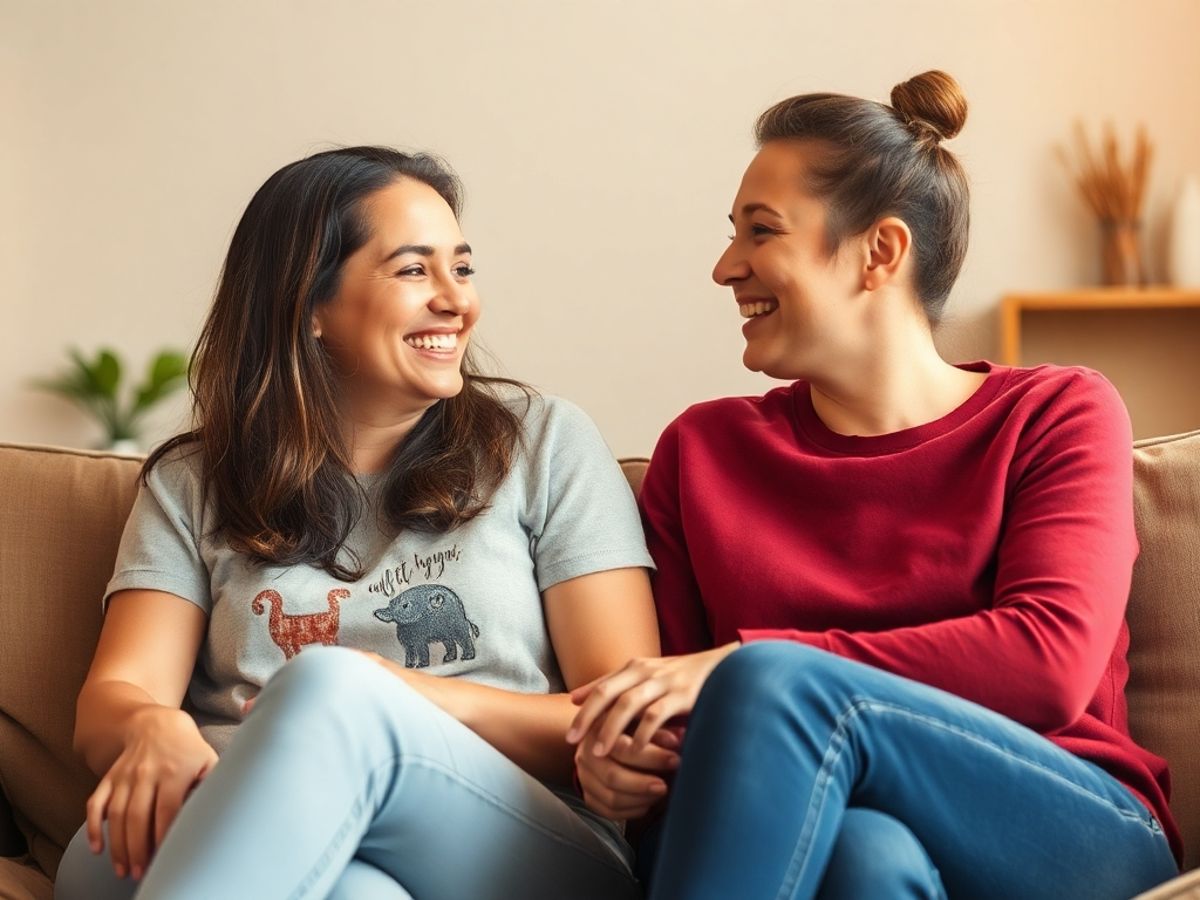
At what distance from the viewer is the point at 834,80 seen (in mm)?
3508

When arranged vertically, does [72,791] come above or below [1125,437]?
below

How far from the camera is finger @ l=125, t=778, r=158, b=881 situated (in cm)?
127

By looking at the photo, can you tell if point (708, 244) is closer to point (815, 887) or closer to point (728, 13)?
point (728, 13)

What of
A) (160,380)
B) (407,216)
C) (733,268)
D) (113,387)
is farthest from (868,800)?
(113,387)

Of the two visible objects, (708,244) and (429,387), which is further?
(708,244)

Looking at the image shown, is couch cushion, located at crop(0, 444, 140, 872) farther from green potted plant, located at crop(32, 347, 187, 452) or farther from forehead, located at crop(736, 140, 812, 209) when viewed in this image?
green potted plant, located at crop(32, 347, 187, 452)

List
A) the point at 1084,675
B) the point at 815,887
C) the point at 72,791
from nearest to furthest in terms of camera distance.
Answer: the point at 815,887 < the point at 1084,675 < the point at 72,791

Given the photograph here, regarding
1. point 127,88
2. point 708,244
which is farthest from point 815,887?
point 127,88

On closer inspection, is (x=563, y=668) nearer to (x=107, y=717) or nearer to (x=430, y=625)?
(x=430, y=625)

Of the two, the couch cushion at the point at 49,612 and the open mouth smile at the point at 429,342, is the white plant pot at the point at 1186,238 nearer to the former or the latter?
the open mouth smile at the point at 429,342

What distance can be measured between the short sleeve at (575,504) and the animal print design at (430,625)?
108 mm

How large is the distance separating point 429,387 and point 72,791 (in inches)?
24.4

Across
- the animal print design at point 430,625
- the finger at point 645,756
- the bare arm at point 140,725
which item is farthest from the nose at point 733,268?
the bare arm at point 140,725

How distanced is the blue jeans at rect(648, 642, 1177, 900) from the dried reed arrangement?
8.46ft
